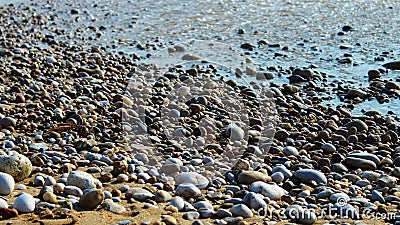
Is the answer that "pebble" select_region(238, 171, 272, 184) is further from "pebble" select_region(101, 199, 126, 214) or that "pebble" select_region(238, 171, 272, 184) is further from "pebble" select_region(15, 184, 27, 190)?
"pebble" select_region(15, 184, 27, 190)

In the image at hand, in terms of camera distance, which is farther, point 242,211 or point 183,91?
point 183,91

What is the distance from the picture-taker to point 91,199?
452cm

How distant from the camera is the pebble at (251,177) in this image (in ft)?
17.4

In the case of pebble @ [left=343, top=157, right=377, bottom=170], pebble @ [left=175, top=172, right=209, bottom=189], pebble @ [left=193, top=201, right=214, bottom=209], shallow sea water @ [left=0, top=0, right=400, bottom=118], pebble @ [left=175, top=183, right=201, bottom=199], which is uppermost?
shallow sea water @ [left=0, top=0, right=400, bottom=118]

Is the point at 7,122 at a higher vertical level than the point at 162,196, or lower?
higher

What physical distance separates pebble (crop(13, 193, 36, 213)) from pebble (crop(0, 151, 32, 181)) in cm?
66

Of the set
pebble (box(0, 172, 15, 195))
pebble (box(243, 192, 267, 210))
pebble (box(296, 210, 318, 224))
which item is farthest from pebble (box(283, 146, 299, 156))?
pebble (box(0, 172, 15, 195))

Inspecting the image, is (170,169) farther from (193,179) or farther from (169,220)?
(169,220)

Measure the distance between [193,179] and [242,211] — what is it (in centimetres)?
81

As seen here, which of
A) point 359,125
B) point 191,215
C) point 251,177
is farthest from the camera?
point 359,125

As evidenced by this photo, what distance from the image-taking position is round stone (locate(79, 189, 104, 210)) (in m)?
4.51

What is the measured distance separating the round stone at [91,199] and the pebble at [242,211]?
1038 mm

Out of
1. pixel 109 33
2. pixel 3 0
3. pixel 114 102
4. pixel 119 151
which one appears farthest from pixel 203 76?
pixel 3 0

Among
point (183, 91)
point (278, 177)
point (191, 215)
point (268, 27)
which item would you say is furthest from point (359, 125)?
Result: point (268, 27)
